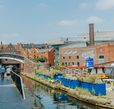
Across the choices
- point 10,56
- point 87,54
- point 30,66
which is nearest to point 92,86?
point 30,66

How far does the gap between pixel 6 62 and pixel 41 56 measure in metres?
19.3

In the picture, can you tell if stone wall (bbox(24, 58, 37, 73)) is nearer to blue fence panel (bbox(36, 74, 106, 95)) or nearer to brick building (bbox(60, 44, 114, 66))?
brick building (bbox(60, 44, 114, 66))

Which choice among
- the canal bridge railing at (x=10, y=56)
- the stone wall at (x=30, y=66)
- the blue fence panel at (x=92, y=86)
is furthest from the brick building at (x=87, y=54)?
the blue fence panel at (x=92, y=86)

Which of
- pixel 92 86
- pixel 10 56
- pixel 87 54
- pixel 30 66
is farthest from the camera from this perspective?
pixel 10 56

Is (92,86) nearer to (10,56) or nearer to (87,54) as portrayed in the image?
(87,54)

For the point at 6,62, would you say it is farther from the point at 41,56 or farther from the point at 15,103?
the point at 15,103

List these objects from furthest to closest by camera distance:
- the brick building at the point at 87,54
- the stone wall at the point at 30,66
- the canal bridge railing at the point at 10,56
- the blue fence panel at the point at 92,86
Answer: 1. the canal bridge railing at the point at 10,56
2. the stone wall at the point at 30,66
3. the brick building at the point at 87,54
4. the blue fence panel at the point at 92,86

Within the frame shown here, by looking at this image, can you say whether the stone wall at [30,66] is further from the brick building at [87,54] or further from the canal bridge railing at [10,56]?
the brick building at [87,54]

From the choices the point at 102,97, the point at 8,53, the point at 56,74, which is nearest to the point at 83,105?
the point at 102,97

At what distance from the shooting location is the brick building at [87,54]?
323 ft

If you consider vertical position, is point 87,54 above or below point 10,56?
below

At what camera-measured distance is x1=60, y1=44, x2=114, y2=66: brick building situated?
3880 inches

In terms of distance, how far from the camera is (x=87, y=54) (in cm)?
10831

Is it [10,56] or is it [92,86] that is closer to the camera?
[92,86]
